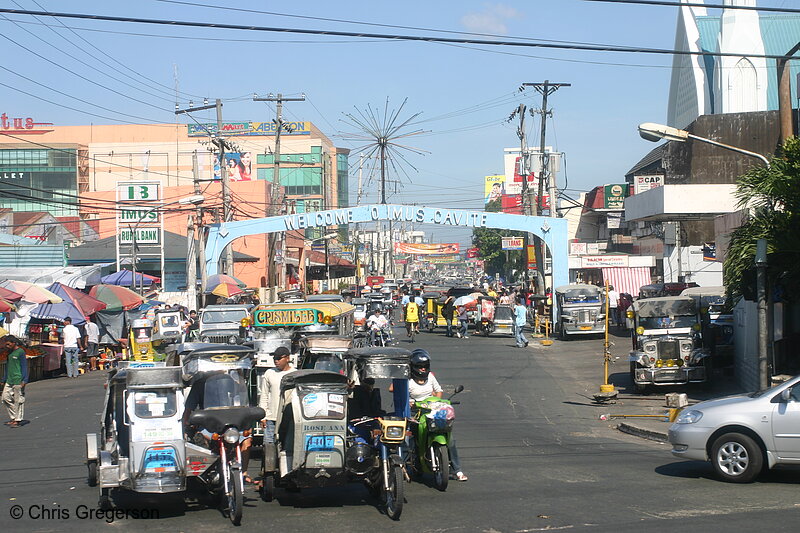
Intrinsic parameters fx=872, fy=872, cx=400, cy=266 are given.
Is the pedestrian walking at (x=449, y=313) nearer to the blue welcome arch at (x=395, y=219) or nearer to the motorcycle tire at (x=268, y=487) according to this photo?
the blue welcome arch at (x=395, y=219)

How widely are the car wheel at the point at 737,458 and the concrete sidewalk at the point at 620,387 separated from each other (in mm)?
4291

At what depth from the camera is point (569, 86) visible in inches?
2032

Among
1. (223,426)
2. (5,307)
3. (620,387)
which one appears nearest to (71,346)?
(5,307)

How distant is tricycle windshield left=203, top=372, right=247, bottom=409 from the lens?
34.7 ft

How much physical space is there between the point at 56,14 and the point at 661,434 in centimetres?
1204

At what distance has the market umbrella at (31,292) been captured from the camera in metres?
27.4

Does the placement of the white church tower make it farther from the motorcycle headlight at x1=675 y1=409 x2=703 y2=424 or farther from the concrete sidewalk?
the motorcycle headlight at x1=675 y1=409 x2=703 y2=424

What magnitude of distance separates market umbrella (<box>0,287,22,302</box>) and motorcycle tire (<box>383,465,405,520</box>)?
67.0 ft

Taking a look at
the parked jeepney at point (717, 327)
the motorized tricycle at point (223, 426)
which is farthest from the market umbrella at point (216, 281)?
the motorized tricycle at point (223, 426)

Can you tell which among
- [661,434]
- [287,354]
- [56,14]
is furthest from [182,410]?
[661,434]

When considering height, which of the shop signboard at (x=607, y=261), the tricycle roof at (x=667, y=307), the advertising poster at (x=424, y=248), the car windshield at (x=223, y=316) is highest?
the advertising poster at (x=424, y=248)

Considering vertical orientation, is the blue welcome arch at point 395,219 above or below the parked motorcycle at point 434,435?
above

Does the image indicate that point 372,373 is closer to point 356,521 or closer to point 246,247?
point 356,521

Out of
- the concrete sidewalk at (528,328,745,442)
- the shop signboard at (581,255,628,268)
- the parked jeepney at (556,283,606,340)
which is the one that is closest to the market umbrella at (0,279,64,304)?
the concrete sidewalk at (528,328,745,442)
